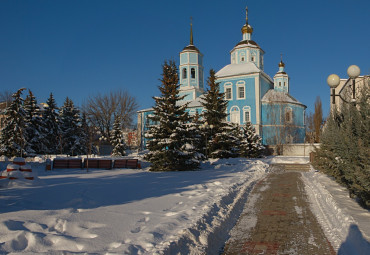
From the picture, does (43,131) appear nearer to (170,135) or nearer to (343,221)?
(170,135)

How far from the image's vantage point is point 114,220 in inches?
237

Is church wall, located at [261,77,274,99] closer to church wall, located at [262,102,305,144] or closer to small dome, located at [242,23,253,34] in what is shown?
church wall, located at [262,102,305,144]

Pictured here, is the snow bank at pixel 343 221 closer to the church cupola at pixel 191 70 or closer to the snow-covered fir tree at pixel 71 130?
the snow-covered fir tree at pixel 71 130

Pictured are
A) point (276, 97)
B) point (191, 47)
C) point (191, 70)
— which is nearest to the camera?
point (276, 97)

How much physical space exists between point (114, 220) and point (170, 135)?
12510 mm

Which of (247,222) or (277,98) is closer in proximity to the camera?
(247,222)

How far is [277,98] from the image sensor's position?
44.5 metres

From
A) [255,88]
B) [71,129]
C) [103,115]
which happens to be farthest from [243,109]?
[71,129]

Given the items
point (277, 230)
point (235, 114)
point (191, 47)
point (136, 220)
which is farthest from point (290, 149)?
point (136, 220)

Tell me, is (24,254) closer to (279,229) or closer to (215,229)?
(215,229)

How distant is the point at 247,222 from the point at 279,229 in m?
0.80

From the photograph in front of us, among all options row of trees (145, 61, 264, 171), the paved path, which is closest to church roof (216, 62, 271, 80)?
row of trees (145, 61, 264, 171)

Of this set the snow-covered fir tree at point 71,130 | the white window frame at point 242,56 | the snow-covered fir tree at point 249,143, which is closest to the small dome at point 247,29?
the white window frame at point 242,56

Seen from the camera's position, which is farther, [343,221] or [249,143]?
Answer: [249,143]
